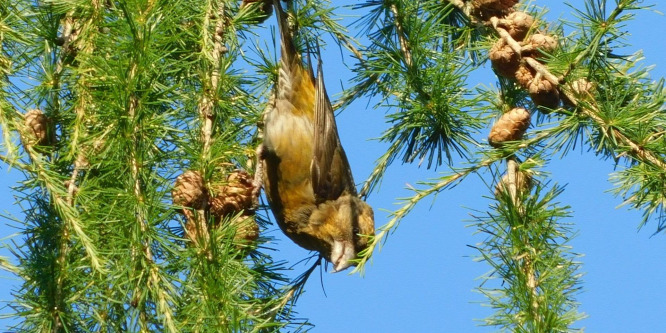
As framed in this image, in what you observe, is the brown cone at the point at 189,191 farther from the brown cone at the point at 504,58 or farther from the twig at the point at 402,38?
the brown cone at the point at 504,58

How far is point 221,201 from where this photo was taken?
314cm

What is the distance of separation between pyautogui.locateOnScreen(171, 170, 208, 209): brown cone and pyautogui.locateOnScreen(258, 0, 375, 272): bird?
88cm

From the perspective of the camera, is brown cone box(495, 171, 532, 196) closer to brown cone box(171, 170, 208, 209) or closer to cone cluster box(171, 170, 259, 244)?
cone cluster box(171, 170, 259, 244)

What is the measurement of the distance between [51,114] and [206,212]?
0.64 m

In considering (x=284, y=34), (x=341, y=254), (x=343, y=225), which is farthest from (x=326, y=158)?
(x=284, y=34)

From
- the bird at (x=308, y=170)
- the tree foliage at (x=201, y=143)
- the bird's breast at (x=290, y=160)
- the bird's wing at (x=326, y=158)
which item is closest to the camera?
the tree foliage at (x=201, y=143)

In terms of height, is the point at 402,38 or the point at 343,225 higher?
the point at 402,38

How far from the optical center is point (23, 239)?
300 centimetres

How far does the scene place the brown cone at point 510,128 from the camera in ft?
10.8

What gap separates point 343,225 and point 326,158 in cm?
55

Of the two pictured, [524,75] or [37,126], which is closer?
[37,126]

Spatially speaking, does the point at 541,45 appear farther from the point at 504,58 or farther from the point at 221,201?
the point at 221,201

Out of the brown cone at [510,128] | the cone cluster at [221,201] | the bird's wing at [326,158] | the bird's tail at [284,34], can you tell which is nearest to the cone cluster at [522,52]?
the brown cone at [510,128]

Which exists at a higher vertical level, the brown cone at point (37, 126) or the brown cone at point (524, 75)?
the brown cone at point (524, 75)
